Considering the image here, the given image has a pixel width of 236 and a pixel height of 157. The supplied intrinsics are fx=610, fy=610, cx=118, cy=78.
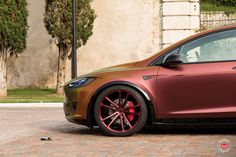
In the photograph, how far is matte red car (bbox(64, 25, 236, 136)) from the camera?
25.8 ft

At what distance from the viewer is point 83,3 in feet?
70.1

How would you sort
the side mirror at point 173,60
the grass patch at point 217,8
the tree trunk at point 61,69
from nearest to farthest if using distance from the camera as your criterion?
the side mirror at point 173,60, the tree trunk at point 61,69, the grass patch at point 217,8

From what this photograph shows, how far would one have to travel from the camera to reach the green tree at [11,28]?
66.9ft

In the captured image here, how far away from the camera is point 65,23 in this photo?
831 inches

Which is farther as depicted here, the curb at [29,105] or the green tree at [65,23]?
the green tree at [65,23]

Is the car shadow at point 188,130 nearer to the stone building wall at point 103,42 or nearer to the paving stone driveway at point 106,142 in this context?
the paving stone driveway at point 106,142

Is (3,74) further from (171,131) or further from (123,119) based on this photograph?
(123,119)

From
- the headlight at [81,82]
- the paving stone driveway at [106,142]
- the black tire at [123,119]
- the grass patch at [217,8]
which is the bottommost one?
the paving stone driveway at [106,142]

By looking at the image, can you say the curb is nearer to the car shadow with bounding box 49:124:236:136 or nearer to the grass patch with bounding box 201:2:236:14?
the car shadow with bounding box 49:124:236:136

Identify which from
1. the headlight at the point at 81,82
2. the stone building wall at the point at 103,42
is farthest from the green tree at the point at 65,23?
the headlight at the point at 81,82

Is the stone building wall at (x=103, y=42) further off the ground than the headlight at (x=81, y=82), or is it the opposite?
the stone building wall at (x=103, y=42)

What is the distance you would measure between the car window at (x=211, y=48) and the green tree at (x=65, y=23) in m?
13.0

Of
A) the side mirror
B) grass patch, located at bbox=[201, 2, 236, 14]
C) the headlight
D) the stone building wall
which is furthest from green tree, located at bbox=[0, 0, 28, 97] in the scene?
the side mirror

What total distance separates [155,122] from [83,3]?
45.3ft
